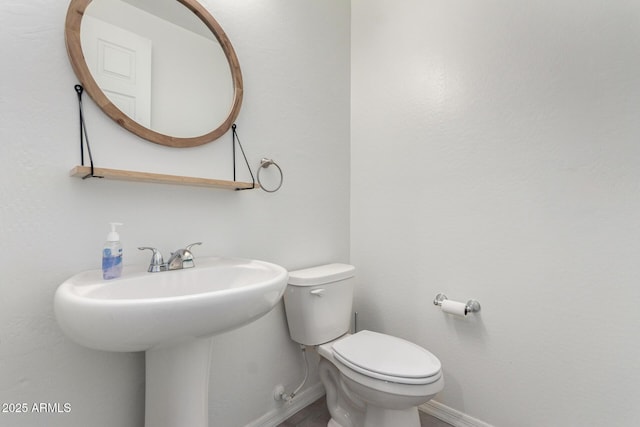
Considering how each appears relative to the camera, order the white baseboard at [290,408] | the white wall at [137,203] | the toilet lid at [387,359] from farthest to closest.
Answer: the white baseboard at [290,408]
the toilet lid at [387,359]
the white wall at [137,203]

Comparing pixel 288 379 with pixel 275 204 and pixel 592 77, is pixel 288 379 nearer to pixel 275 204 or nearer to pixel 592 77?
pixel 275 204

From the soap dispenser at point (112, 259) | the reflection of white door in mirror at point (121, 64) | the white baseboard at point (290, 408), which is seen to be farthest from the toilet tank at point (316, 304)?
the reflection of white door in mirror at point (121, 64)

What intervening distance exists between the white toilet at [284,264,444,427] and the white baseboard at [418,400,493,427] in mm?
341

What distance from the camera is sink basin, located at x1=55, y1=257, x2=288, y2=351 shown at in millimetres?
565

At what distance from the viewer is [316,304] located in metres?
1.32

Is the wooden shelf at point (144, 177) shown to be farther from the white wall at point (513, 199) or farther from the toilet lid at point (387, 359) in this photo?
the white wall at point (513, 199)

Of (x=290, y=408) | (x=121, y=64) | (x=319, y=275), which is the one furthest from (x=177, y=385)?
(x=121, y=64)

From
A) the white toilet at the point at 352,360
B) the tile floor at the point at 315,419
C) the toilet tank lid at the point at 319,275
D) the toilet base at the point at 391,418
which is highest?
the toilet tank lid at the point at 319,275

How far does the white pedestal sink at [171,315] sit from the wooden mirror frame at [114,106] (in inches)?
18.4

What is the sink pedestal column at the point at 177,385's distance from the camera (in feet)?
2.69

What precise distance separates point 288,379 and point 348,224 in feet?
3.04

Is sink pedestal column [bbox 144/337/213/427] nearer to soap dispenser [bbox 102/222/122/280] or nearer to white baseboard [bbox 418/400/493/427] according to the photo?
soap dispenser [bbox 102/222/122/280]

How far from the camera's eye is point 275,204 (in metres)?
1.38

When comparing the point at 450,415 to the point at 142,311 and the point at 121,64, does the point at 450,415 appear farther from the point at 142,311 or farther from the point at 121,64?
the point at 121,64
